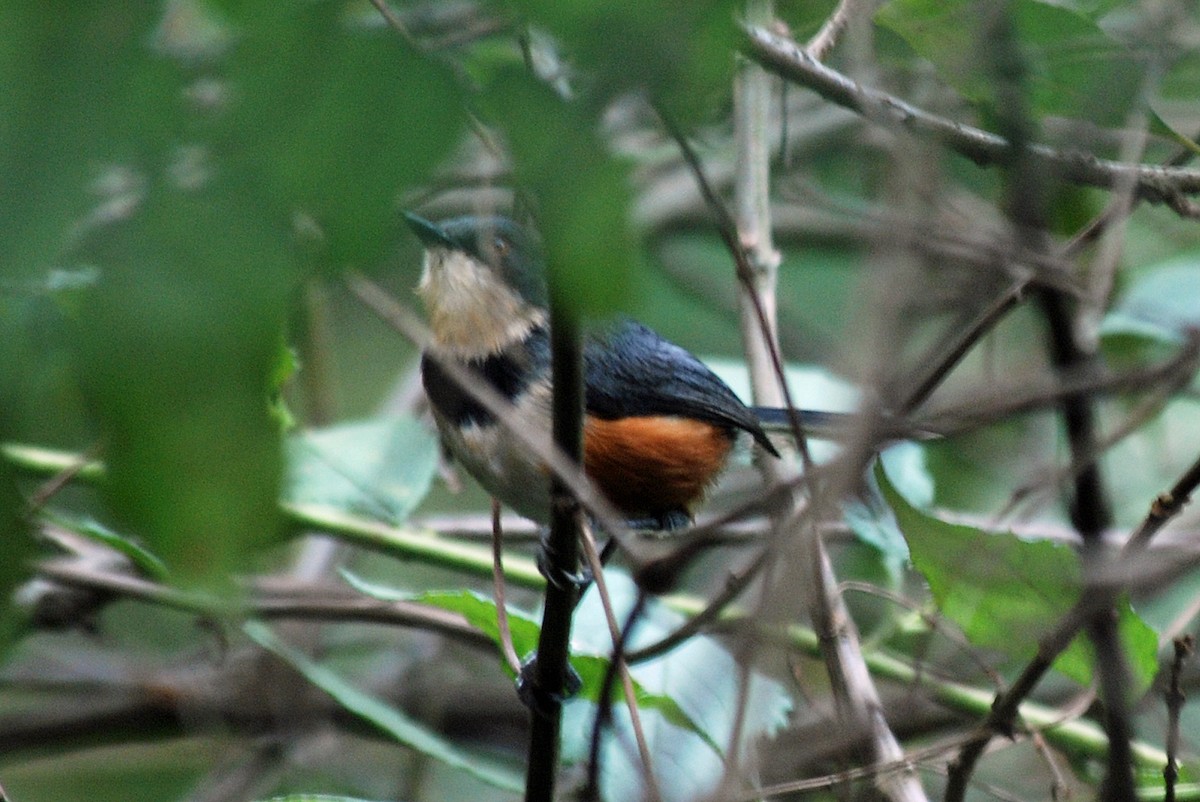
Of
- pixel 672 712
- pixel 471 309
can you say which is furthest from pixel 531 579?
pixel 672 712

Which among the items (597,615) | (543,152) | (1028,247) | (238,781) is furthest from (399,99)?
(238,781)

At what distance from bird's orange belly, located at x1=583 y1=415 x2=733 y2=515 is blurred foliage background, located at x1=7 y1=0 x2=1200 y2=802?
26 centimetres

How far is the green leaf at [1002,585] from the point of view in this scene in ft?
5.86

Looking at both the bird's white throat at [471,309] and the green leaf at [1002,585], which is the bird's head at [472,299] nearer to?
the bird's white throat at [471,309]

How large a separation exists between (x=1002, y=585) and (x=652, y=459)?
97 cm

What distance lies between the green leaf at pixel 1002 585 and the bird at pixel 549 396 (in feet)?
2.46

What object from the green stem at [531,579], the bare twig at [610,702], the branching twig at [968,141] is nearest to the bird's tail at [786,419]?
the green stem at [531,579]

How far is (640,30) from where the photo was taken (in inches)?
27.5

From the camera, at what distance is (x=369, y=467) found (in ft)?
9.06

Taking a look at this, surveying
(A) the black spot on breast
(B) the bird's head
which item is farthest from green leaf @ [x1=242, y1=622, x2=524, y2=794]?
(B) the bird's head

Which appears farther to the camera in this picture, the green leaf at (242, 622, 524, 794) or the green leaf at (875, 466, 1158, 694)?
the green leaf at (242, 622, 524, 794)

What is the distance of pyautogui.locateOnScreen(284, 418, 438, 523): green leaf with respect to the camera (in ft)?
8.78

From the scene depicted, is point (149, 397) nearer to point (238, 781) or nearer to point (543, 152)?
point (543, 152)

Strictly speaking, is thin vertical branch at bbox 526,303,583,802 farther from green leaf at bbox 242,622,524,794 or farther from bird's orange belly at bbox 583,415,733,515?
bird's orange belly at bbox 583,415,733,515
